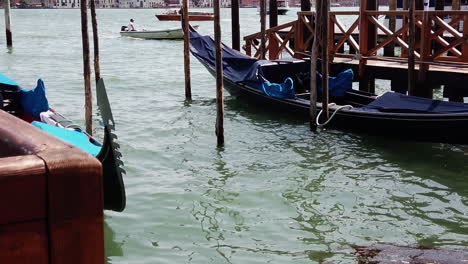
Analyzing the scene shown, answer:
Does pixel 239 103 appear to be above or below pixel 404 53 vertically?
below

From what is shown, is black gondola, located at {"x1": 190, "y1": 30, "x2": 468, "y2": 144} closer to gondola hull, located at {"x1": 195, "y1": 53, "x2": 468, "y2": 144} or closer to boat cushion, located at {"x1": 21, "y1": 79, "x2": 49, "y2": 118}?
gondola hull, located at {"x1": 195, "y1": 53, "x2": 468, "y2": 144}

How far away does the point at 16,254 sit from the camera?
3.56 ft

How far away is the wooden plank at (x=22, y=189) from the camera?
106 centimetres

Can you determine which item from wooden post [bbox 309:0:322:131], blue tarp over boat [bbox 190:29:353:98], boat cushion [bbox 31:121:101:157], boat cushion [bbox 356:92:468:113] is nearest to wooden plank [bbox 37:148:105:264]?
boat cushion [bbox 31:121:101:157]

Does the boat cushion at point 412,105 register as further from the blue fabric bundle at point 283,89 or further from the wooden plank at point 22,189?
the wooden plank at point 22,189

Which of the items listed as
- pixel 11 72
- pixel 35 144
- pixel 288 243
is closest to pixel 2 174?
pixel 35 144

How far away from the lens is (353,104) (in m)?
8.92

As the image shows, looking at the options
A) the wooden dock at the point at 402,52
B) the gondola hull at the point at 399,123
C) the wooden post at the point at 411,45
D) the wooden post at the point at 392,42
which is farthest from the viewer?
the wooden post at the point at 392,42

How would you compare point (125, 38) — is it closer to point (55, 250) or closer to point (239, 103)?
point (239, 103)

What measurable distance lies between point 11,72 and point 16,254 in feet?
53.8

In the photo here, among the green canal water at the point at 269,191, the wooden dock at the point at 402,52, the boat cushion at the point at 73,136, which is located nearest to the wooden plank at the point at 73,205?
the green canal water at the point at 269,191

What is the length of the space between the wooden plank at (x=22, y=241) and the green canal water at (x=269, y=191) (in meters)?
3.39

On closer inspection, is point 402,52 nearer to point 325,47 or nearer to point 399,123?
point 325,47


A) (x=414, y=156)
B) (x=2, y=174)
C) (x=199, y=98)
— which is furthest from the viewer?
(x=199, y=98)
